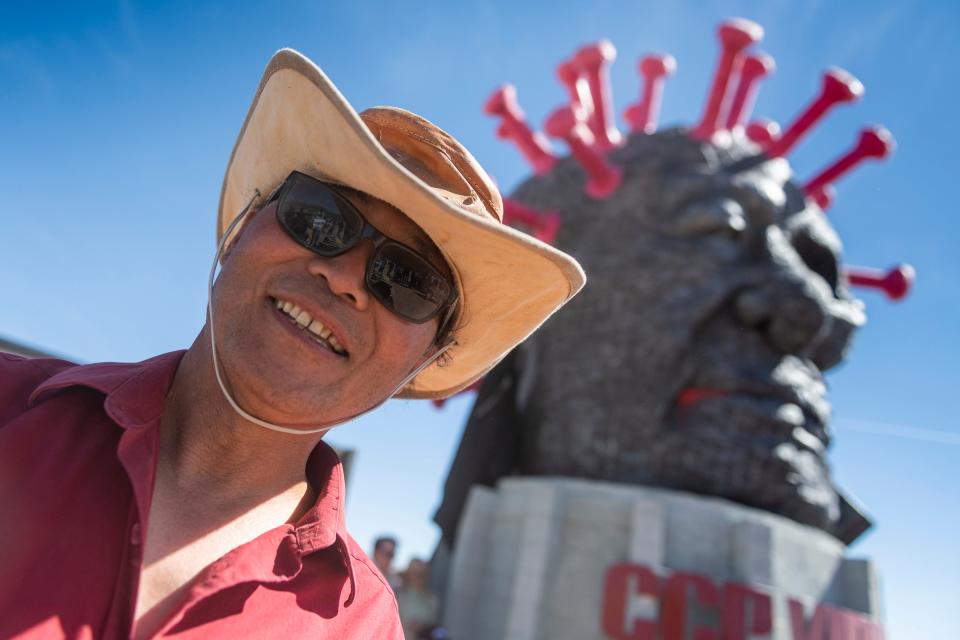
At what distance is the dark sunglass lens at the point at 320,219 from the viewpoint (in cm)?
118

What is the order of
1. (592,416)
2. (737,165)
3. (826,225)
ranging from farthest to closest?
(826,225) < (737,165) < (592,416)

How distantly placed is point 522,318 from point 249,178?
0.71 meters

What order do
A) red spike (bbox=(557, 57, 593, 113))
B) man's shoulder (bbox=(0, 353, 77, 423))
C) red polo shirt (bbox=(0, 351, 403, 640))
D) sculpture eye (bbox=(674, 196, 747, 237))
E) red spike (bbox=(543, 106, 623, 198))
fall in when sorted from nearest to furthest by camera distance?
1. red polo shirt (bbox=(0, 351, 403, 640))
2. man's shoulder (bbox=(0, 353, 77, 423))
3. red spike (bbox=(543, 106, 623, 198))
4. sculpture eye (bbox=(674, 196, 747, 237))
5. red spike (bbox=(557, 57, 593, 113))

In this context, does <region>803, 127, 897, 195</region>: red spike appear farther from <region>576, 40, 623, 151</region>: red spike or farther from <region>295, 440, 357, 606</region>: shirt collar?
<region>295, 440, 357, 606</region>: shirt collar

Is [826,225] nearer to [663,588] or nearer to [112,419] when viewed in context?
[663,588]

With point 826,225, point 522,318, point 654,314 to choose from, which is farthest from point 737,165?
point 522,318

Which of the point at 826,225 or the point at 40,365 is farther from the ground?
the point at 826,225

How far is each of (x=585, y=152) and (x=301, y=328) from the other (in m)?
5.77

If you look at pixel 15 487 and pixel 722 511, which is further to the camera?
pixel 722 511

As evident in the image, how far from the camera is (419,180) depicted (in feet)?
3.76

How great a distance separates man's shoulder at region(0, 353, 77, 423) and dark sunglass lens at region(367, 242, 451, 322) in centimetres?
57

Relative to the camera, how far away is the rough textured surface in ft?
19.7

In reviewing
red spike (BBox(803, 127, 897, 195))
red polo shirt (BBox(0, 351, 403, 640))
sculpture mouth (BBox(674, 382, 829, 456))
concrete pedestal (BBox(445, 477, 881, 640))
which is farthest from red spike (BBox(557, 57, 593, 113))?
red polo shirt (BBox(0, 351, 403, 640))

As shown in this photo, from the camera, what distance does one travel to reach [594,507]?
18.4 ft
